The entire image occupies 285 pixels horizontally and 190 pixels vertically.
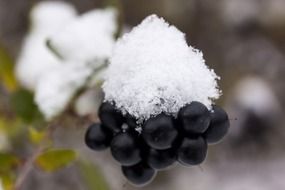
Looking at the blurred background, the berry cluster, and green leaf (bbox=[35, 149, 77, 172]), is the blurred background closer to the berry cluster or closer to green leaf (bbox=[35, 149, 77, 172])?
green leaf (bbox=[35, 149, 77, 172])

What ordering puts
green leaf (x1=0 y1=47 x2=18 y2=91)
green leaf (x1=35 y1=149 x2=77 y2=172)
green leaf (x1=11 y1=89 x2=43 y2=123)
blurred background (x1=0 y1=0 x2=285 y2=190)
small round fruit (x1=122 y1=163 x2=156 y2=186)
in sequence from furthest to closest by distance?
1. blurred background (x1=0 y1=0 x2=285 y2=190)
2. green leaf (x1=0 y1=47 x2=18 y2=91)
3. green leaf (x1=11 y1=89 x2=43 y2=123)
4. green leaf (x1=35 y1=149 x2=77 y2=172)
5. small round fruit (x1=122 y1=163 x2=156 y2=186)

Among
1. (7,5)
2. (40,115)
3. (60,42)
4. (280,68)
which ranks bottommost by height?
(40,115)

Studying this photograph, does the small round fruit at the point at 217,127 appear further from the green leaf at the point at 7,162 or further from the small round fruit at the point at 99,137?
the green leaf at the point at 7,162

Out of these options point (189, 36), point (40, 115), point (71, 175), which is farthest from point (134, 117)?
point (189, 36)

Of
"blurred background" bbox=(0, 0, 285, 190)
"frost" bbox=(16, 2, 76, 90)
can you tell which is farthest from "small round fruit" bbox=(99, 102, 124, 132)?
"blurred background" bbox=(0, 0, 285, 190)

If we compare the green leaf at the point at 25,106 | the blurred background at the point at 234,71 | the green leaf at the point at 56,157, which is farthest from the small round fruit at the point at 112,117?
the blurred background at the point at 234,71

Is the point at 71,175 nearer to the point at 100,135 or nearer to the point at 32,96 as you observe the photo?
the point at 32,96

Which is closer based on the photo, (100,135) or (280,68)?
(100,135)
